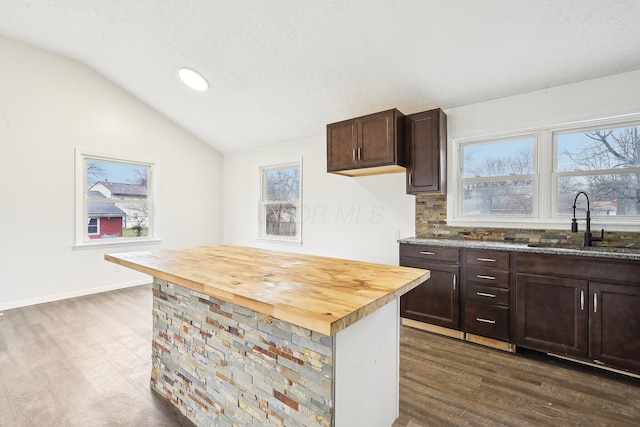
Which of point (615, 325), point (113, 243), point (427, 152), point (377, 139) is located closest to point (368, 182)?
point (377, 139)

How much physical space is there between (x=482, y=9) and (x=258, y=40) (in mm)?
1956

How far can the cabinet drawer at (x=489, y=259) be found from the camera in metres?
2.56

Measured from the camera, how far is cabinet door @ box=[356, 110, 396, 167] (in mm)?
3088

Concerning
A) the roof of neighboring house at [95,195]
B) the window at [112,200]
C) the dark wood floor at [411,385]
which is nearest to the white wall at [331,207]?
the dark wood floor at [411,385]

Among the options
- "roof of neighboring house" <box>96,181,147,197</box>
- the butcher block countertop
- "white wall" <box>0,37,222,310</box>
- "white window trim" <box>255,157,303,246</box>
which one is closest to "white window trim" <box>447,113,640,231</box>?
the butcher block countertop

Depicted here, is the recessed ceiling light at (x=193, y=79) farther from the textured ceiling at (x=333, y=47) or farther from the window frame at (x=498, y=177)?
the window frame at (x=498, y=177)

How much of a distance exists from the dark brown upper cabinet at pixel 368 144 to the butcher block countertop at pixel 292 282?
5.18ft

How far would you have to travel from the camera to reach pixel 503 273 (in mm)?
2566

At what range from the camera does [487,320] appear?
265 centimetres

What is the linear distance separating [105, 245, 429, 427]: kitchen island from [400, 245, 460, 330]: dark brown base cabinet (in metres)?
1.41

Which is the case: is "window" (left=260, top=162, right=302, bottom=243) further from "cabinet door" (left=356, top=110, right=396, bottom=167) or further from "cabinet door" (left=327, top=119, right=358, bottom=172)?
"cabinet door" (left=356, top=110, right=396, bottom=167)

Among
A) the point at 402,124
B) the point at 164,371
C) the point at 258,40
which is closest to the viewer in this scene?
the point at 164,371

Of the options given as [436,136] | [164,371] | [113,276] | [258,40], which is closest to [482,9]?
[436,136]

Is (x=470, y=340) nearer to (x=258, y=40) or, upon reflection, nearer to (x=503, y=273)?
(x=503, y=273)
